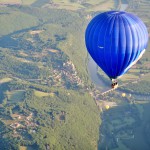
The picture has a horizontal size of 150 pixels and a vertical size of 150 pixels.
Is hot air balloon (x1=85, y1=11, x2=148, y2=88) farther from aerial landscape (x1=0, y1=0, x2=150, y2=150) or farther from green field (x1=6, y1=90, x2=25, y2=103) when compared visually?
green field (x1=6, y1=90, x2=25, y2=103)

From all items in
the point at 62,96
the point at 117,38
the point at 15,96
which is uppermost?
the point at 117,38

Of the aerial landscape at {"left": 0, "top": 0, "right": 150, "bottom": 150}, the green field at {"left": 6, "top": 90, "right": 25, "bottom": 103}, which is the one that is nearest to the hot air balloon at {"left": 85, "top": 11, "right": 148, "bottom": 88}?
the aerial landscape at {"left": 0, "top": 0, "right": 150, "bottom": 150}

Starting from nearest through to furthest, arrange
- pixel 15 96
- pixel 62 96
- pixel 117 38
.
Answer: pixel 117 38 < pixel 15 96 < pixel 62 96

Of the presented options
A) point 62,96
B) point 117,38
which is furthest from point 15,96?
point 117,38

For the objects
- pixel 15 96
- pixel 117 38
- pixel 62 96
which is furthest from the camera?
pixel 62 96

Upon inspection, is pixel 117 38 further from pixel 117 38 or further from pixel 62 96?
pixel 62 96

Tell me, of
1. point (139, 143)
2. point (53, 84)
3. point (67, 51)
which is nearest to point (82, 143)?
point (139, 143)

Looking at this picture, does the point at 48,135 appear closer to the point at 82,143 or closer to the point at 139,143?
the point at 82,143
